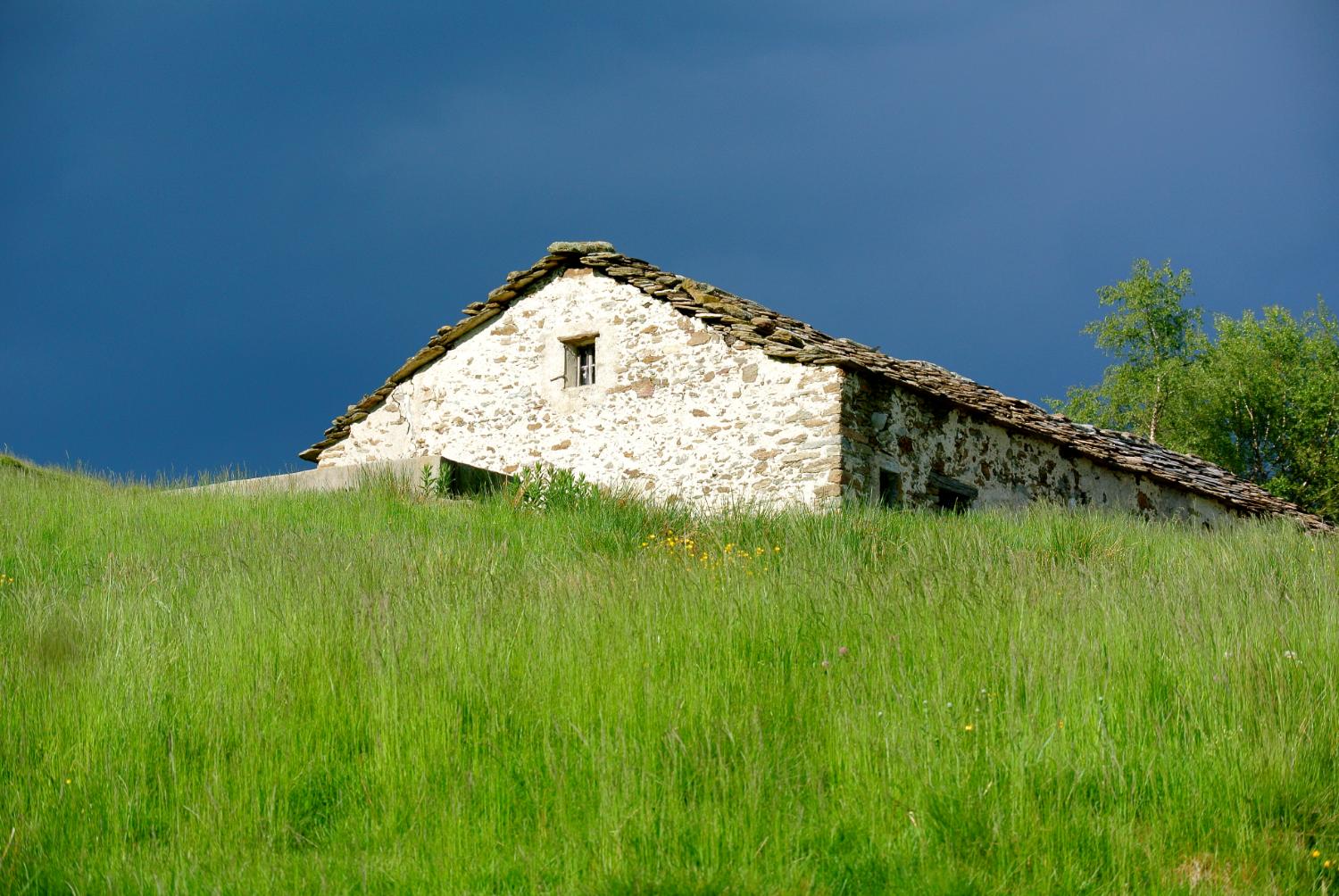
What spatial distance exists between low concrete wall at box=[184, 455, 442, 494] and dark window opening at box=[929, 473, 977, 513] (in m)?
6.70

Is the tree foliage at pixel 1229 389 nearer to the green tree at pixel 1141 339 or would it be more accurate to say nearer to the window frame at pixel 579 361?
the green tree at pixel 1141 339

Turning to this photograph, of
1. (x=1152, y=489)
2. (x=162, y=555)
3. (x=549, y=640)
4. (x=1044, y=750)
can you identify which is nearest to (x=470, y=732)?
(x=549, y=640)

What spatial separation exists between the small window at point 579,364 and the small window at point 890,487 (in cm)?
439

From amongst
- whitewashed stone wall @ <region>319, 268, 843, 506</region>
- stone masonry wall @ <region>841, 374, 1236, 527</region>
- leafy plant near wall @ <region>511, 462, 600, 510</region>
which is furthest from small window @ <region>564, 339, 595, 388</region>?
stone masonry wall @ <region>841, 374, 1236, 527</region>

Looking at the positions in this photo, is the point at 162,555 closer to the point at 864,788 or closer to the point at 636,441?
the point at 864,788

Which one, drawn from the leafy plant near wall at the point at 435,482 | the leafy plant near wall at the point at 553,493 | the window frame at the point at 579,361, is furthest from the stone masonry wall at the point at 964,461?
the leafy plant near wall at the point at 435,482

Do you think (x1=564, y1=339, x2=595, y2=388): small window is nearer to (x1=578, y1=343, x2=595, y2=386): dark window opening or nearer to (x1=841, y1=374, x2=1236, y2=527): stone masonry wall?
(x1=578, y1=343, x2=595, y2=386): dark window opening

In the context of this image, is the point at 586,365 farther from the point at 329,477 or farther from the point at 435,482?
the point at 329,477

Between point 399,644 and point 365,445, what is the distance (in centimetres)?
1293

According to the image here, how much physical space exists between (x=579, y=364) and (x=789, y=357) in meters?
3.67

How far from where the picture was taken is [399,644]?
516 cm

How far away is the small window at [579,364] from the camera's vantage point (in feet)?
51.3

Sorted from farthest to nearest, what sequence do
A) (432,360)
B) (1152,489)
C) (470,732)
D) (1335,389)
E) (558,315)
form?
(1335,389), (1152,489), (432,360), (558,315), (470,732)

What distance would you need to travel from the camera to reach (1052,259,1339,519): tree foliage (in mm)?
31312
